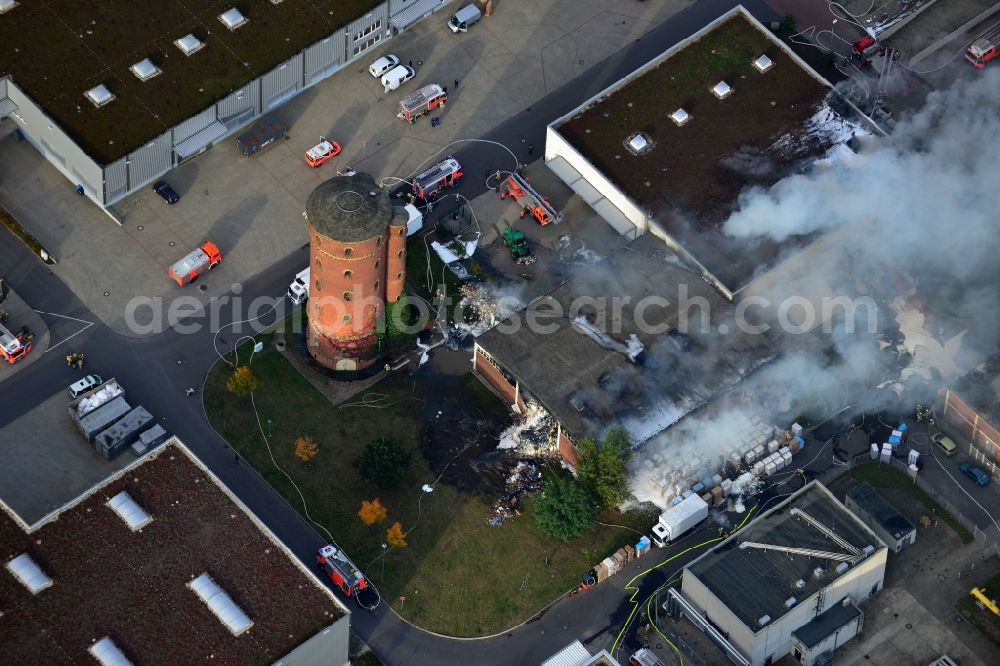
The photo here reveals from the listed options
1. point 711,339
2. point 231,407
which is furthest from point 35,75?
point 711,339

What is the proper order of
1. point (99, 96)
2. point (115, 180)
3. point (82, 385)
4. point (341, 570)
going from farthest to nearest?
point (99, 96) → point (115, 180) → point (82, 385) → point (341, 570)

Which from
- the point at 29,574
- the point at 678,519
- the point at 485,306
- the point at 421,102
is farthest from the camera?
the point at 421,102

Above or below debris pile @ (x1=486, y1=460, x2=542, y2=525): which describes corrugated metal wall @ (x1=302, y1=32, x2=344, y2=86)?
above

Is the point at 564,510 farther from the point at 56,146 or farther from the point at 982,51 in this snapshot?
the point at 982,51

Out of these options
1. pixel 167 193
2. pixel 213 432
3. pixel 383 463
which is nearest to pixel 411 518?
pixel 383 463

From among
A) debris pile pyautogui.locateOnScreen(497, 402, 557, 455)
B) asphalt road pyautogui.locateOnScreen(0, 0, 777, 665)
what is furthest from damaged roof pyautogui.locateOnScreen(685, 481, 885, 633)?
debris pile pyautogui.locateOnScreen(497, 402, 557, 455)

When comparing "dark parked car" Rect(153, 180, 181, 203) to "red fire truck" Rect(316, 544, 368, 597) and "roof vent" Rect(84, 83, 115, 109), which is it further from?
"red fire truck" Rect(316, 544, 368, 597)

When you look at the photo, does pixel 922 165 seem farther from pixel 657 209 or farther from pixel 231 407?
pixel 231 407
